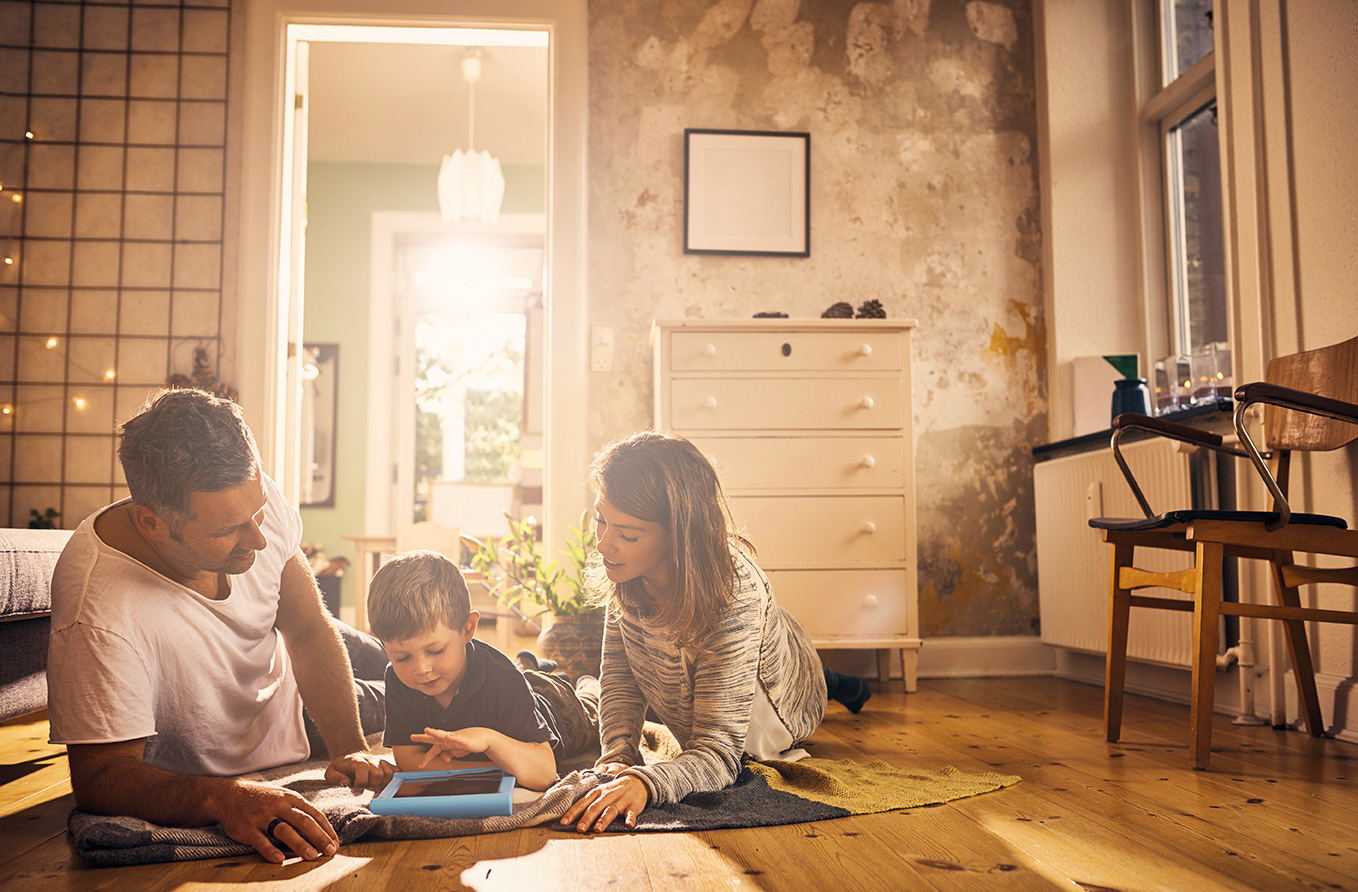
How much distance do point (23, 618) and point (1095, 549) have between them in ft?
9.10

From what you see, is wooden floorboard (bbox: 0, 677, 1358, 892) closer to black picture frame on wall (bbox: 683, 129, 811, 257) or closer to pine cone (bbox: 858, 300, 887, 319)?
pine cone (bbox: 858, 300, 887, 319)

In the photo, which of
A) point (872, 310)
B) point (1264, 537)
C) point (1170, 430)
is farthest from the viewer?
point (872, 310)

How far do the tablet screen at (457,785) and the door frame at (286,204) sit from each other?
1.74 meters

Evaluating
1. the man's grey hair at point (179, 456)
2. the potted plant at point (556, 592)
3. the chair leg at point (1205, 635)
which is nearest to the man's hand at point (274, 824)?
the man's grey hair at point (179, 456)

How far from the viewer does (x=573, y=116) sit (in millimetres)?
3223

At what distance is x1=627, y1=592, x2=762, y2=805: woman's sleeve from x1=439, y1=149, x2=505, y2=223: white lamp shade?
3.29 metres

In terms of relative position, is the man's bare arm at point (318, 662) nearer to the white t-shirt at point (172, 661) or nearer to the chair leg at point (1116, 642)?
the white t-shirt at point (172, 661)

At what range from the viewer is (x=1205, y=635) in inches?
66.7

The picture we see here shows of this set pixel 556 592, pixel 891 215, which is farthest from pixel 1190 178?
pixel 556 592

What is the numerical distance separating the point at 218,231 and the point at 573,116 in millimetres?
1307

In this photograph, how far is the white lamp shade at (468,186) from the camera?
Result: 4219 mm

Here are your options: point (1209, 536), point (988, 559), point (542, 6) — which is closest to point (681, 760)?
point (1209, 536)

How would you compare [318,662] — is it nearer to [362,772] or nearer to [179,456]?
[362,772]

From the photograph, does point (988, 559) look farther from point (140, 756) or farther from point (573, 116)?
point (140, 756)
